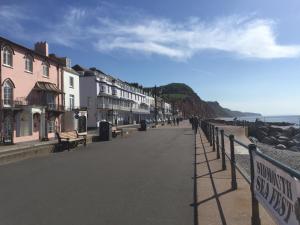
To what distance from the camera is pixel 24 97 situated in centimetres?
3372

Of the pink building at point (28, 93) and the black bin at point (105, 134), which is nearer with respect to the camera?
the black bin at point (105, 134)

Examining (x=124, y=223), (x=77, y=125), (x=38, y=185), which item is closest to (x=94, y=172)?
(x=38, y=185)

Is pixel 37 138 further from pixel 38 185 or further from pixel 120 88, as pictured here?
pixel 120 88

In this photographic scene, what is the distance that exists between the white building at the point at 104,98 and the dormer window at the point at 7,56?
38140 mm

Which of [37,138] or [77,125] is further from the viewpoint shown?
[77,125]

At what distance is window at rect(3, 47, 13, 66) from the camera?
3054 centimetres

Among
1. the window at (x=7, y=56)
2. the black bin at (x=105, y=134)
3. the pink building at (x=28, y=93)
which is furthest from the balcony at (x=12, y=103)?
the black bin at (x=105, y=134)

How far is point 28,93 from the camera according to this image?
34.4 meters

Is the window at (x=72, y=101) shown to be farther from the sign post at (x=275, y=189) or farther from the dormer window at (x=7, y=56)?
the sign post at (x=275, y=189)

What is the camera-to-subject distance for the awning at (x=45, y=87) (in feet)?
116

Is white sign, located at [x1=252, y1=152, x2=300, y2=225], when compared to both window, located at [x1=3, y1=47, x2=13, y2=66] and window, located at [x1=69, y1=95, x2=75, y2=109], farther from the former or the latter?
window, located at [x1=69, y1=95, x2=75, y2=109]

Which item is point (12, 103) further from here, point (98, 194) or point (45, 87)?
point (98, 194)

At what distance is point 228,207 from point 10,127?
27.7m

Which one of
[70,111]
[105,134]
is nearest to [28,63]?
[70,111]
